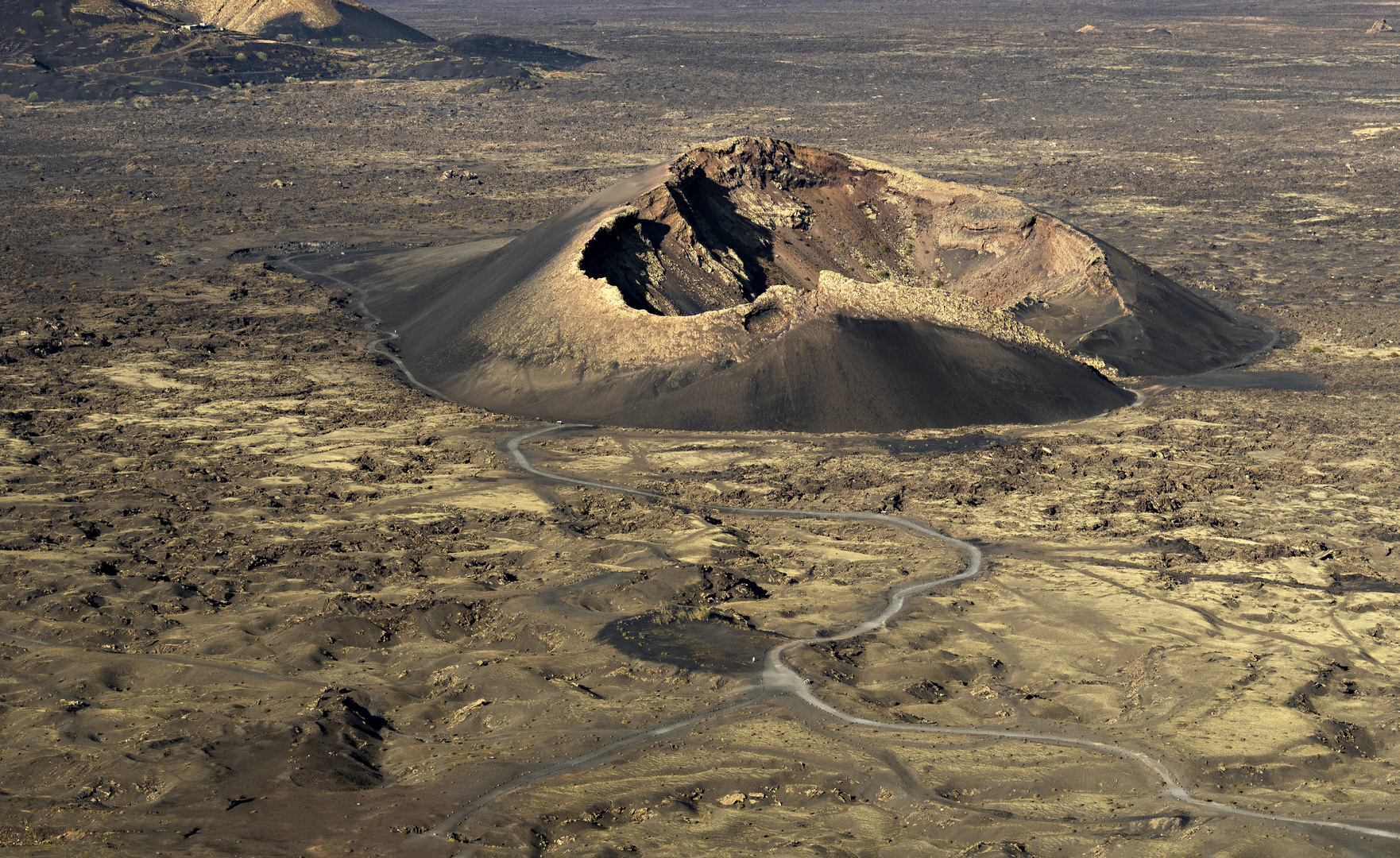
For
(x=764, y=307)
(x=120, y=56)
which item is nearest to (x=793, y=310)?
(x=764, y=307)

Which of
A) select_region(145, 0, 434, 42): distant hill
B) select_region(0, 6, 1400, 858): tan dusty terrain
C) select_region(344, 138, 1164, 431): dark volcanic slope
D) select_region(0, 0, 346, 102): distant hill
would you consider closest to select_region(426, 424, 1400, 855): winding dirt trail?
select_region(0, 6, 1400, 858): tan dusty terrain

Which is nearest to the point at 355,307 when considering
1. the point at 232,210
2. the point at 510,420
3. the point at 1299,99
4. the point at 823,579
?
the point at 510,420

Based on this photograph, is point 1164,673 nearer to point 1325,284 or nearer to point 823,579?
point 823,579

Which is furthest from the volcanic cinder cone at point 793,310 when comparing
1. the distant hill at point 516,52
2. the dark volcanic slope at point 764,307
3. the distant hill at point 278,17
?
the distant hill at point 278,17

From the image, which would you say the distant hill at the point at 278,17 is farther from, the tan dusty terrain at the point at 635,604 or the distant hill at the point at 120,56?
the tan dusty terrain at the point at 635,604

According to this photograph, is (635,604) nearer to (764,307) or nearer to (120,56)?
(764,307)

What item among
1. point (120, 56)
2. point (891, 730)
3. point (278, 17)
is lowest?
point (891, 730)
